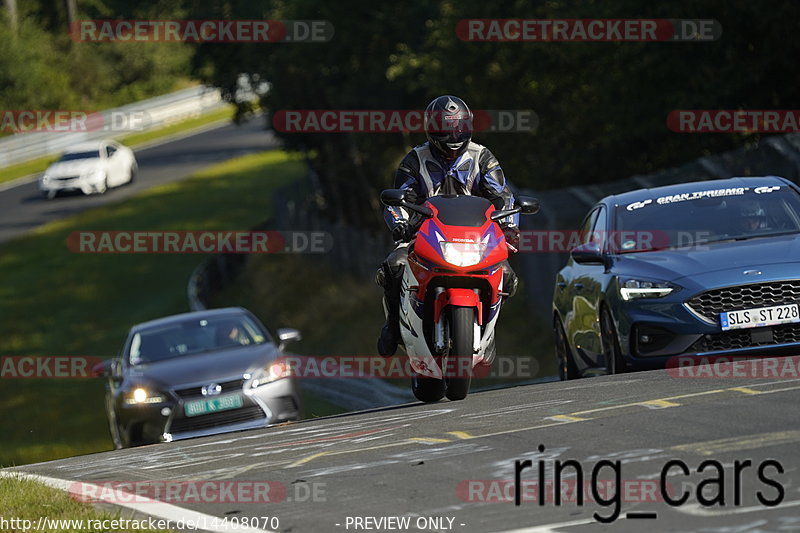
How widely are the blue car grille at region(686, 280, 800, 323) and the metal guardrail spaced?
5350cm

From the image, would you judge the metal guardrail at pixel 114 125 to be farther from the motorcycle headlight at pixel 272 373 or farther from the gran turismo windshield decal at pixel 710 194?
the gran turismo windshield decal at pixel 710 194

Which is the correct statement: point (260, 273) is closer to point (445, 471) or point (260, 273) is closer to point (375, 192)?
point (375, 192)

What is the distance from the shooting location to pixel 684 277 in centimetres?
1177

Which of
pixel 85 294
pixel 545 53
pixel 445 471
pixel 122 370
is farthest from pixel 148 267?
pixel 445 471

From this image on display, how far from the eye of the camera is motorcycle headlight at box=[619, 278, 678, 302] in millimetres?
11781

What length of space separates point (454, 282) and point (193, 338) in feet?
22.4

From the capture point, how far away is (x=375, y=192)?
43.5 metres

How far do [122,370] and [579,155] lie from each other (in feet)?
64.1
